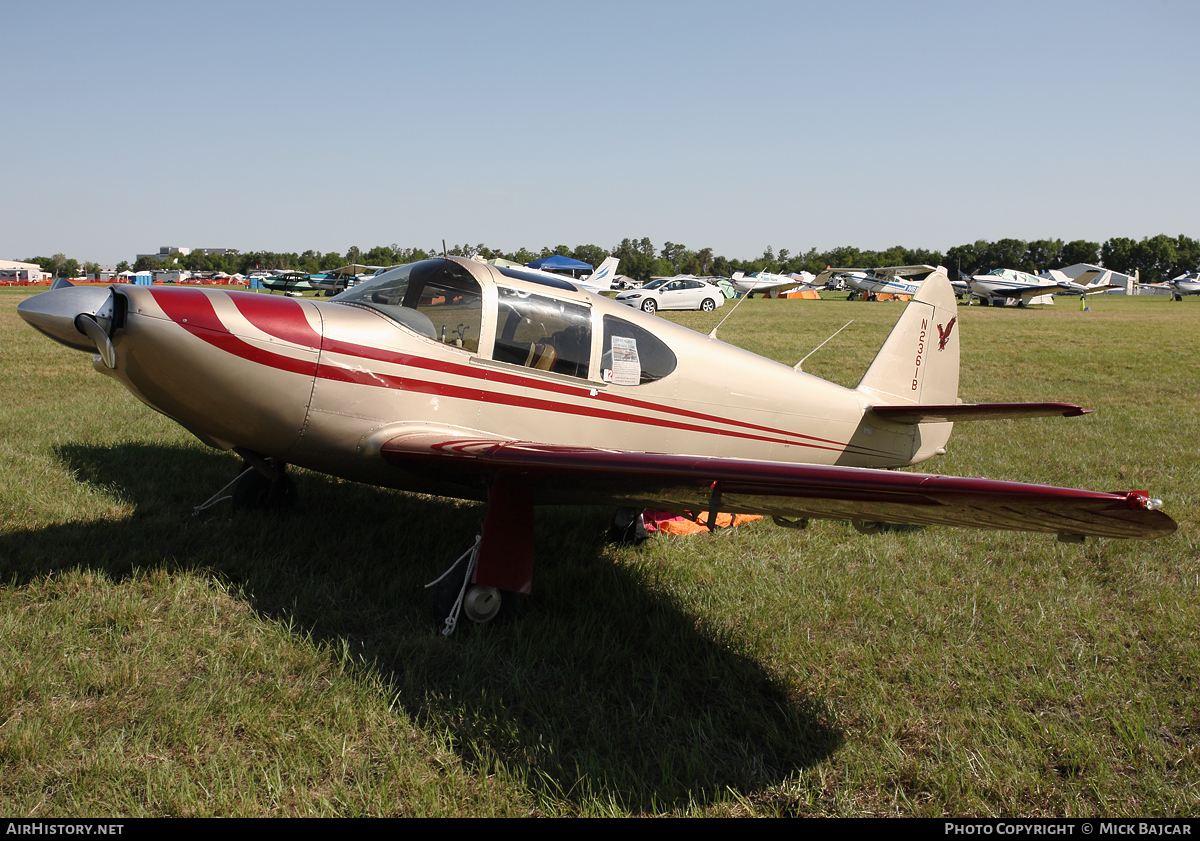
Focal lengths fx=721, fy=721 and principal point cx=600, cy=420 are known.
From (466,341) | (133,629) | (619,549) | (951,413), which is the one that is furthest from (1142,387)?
(133,629)

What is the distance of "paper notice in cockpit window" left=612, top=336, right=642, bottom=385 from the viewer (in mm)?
4922

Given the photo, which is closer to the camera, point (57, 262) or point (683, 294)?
point (683, 294)

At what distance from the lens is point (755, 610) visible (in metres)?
4.30

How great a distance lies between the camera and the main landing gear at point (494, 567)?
12.7 ft

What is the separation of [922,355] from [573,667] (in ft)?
15.5

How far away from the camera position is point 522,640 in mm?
3822

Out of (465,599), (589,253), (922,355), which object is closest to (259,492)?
(465,599)

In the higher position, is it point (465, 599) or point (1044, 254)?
point (1044, 254)

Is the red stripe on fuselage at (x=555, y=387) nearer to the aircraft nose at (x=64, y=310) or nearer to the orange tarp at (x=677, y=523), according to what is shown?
the orange tarp at (x=677, y=523)

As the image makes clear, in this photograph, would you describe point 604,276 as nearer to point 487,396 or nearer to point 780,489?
point 487,396

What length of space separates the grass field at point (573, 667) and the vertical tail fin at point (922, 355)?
136 centimetres

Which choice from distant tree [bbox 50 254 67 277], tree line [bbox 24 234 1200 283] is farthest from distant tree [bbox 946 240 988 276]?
distant tree [bbox 50 254 67 277]

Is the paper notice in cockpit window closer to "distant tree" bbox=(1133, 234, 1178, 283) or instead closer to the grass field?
the grass field

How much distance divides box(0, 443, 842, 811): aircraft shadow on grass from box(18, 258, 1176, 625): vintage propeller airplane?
0.42 m
